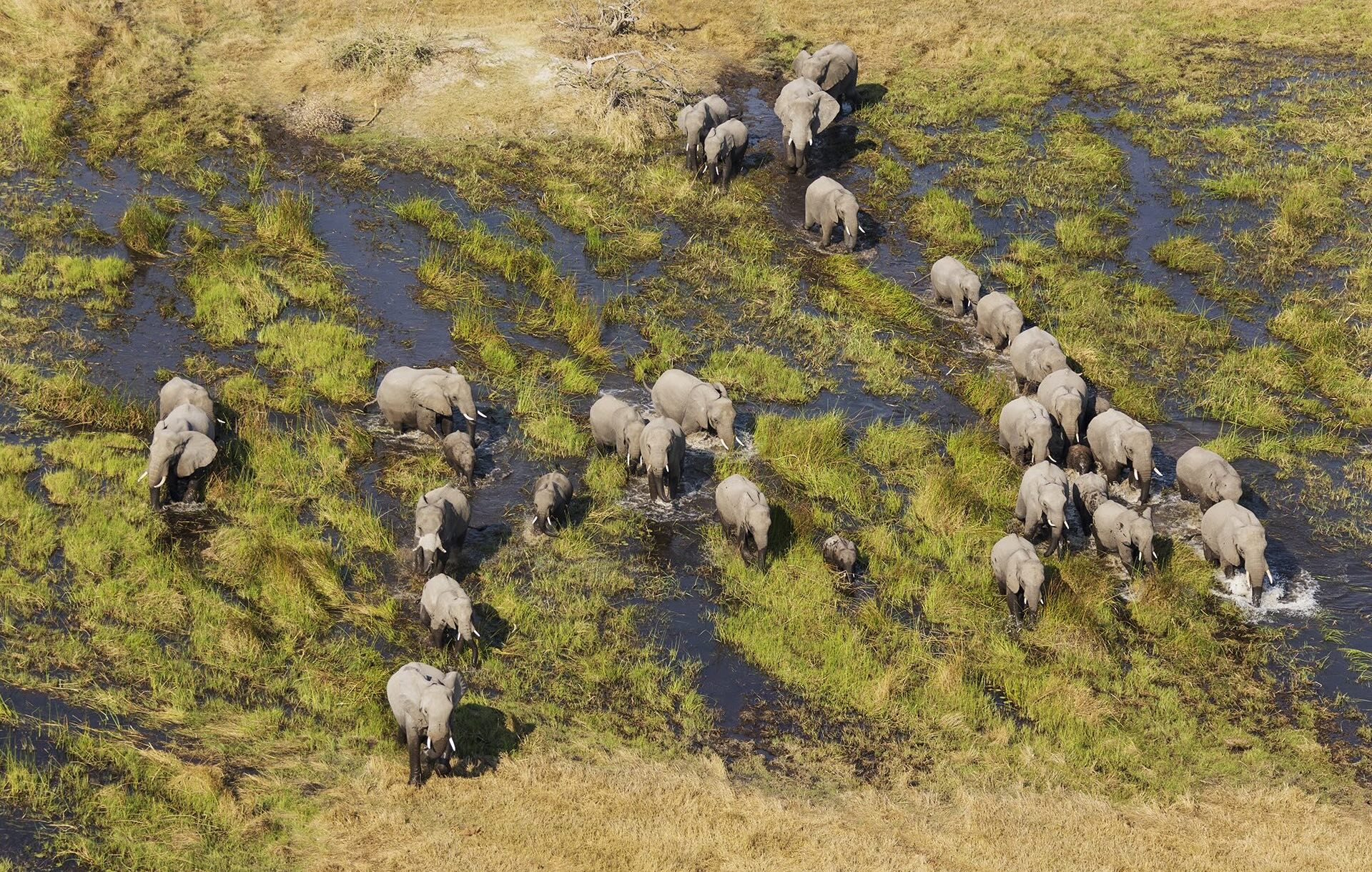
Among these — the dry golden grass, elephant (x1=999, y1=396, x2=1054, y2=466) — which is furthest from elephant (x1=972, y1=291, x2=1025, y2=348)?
the dry golden grass

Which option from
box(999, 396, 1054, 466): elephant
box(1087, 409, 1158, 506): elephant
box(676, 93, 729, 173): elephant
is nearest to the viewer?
box(1087, 409, 1158, 506): elephant

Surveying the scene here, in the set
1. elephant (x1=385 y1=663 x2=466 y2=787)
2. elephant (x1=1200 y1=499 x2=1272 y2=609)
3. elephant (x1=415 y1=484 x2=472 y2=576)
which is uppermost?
elephant (x1=385 y1=663 x2=466 y2=787)

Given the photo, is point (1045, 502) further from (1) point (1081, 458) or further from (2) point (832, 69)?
(2) point (832, 69)

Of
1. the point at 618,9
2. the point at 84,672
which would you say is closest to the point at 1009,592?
the point at 84,672

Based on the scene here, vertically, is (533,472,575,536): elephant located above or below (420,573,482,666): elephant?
below

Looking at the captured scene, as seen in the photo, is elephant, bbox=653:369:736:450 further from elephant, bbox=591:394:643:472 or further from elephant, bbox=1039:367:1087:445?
elephant, bbox=1039:367:1087:445

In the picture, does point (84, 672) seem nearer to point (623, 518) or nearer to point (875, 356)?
point (623, 518)

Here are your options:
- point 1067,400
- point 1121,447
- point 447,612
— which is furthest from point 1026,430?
point 447,612

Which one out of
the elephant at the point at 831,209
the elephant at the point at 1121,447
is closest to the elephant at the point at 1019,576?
the elephant at the point at 1121,447
